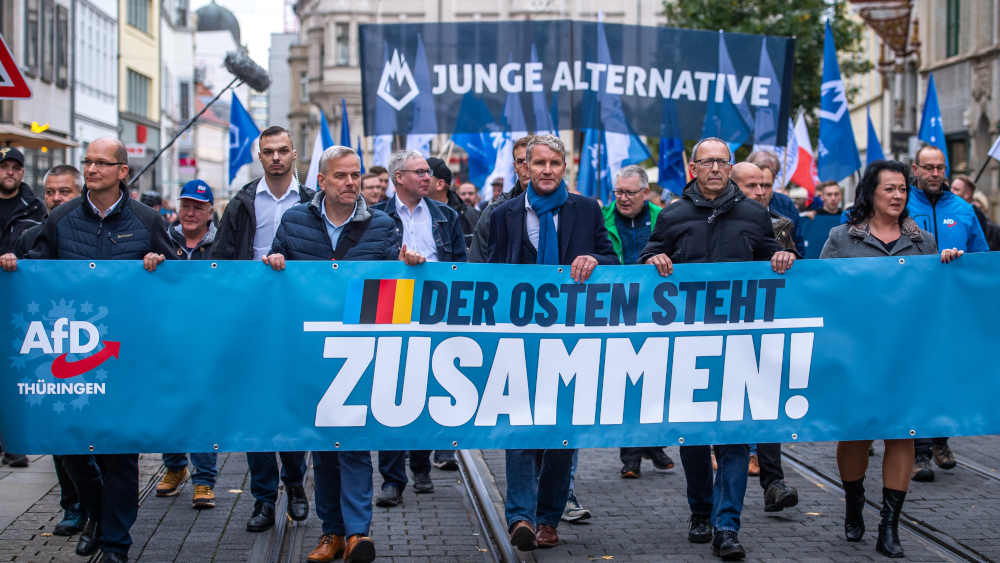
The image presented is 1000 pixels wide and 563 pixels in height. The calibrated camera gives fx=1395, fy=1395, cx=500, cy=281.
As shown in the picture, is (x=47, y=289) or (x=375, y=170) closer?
(x=47, y=289)

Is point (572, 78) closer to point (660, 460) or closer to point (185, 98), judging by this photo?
point (660, 460)

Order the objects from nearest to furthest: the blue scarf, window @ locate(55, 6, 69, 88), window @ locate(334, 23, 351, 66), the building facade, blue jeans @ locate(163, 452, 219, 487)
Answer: the blue scarf < blue jeans @ locate(163, 452, 219, 487) < window @ locate(55, 6, 69, 88) < the building facade < window @ locate(334, 23, 351, 66)

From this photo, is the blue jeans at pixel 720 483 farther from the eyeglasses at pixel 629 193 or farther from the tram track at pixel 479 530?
the eyeglasses at pixel 629 193

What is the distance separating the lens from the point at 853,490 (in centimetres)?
750

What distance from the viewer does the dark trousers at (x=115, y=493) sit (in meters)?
6.68

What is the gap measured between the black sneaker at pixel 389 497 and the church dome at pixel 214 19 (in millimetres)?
114270

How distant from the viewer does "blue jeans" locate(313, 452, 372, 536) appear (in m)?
→ 6.82

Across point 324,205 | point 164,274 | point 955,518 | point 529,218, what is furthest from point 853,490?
point 164,274

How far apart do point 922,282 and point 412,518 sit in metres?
3.23

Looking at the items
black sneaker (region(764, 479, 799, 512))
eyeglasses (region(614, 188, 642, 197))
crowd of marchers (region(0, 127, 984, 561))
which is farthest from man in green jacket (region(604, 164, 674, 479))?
black sneaker (region(764, 479, 799, 512))

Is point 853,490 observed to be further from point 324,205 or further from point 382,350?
point 324,205

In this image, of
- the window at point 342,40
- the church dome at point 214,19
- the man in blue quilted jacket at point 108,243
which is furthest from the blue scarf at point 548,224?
the church dome at point 214,19

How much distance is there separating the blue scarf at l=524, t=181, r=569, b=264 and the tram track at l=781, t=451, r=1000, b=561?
2.50m

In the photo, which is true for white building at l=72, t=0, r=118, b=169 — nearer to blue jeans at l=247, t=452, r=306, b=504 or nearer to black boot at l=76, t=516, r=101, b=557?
blue jeans at l=247, t=452, r=306, b=504
